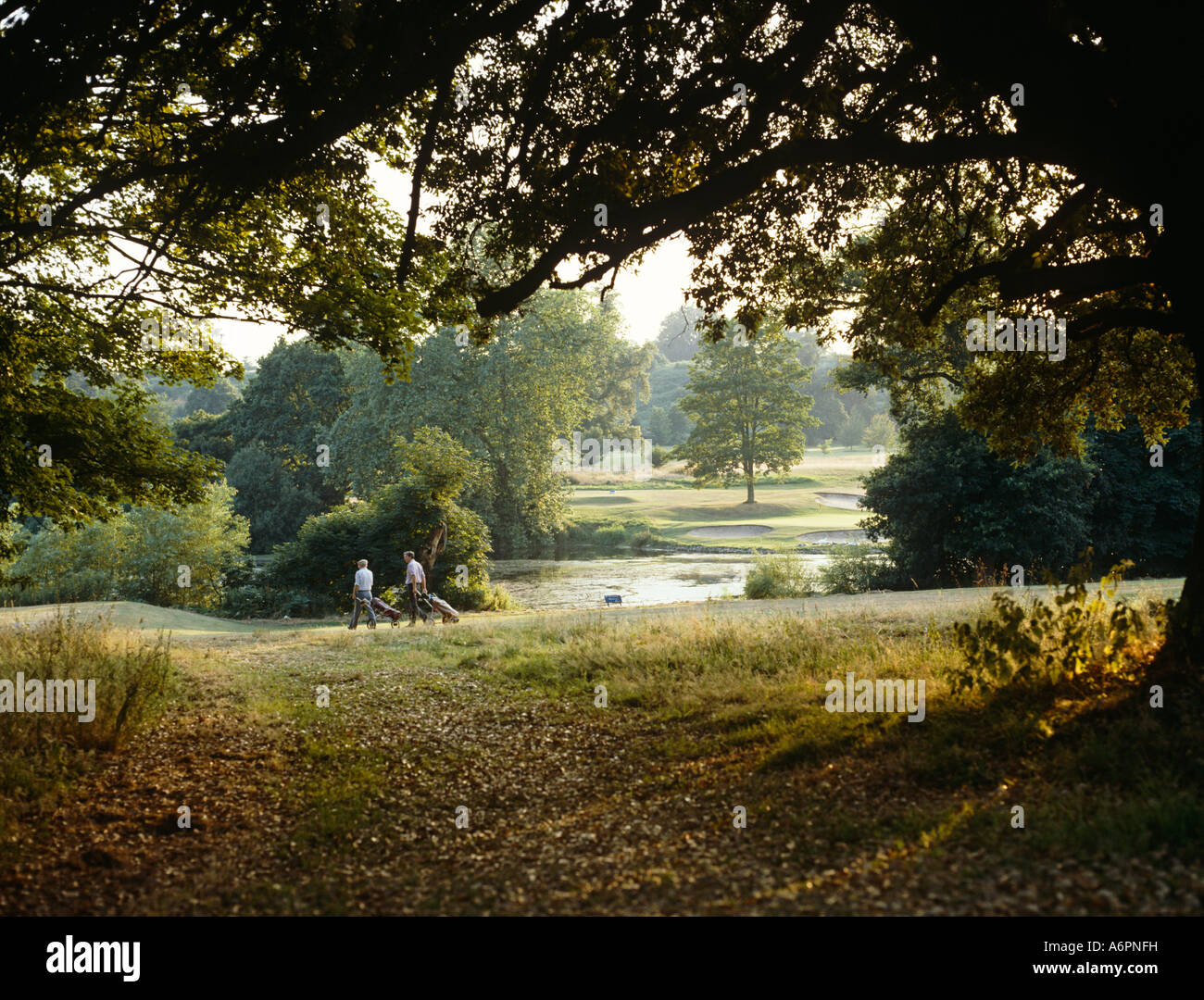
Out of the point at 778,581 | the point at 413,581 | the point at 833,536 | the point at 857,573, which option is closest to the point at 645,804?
the point at 413,581

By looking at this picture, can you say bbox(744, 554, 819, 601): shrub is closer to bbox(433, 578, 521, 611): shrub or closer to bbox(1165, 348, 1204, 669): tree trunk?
bbox(433, 578, 521, 611): shrub

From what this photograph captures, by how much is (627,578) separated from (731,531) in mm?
16302

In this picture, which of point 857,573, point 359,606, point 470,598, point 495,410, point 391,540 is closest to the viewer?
point 359,606

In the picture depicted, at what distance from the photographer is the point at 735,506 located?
5959 centimetres

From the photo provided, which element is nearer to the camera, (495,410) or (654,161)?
(654,161)

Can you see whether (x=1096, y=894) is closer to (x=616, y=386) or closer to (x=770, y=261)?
(x=770, y=261)

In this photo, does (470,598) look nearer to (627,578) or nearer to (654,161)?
(627,578)

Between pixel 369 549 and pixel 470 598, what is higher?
pixel 369 549

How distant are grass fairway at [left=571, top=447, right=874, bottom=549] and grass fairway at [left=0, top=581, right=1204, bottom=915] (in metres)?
33.3

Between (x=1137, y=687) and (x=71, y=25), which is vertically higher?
(x=71, y=25)

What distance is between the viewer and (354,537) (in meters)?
26.8

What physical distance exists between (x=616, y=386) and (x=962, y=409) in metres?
76.8
